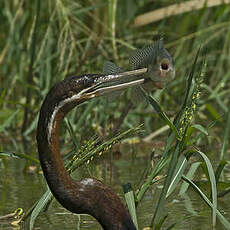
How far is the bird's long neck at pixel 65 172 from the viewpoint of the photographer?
8.58ft

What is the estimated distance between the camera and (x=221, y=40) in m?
7.57

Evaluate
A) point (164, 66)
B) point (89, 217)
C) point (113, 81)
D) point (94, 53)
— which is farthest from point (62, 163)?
point (94, 53)

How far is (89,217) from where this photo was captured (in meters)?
3.55

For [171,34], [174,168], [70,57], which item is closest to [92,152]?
[174,168]

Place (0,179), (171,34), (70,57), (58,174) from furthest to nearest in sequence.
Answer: (171,34) < (70,57) < (0,179) < (58,174)

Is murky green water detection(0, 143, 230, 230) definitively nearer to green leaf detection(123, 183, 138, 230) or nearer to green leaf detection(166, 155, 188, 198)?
green leaf detection(123, 183, 138, 230)

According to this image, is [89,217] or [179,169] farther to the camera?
[89,217]

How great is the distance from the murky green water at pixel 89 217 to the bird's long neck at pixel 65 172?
458mm

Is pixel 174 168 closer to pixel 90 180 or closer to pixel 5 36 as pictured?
pixel 90 180

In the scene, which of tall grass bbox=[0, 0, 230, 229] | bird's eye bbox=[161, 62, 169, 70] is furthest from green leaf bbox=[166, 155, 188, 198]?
tall grass bbox=[0, 0, 230, 229]

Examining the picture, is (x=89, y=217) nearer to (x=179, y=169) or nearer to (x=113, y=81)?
(x=179, y=169)

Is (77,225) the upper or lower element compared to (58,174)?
lower

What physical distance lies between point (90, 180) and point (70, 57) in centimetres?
327

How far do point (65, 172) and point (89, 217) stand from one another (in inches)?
36.5
